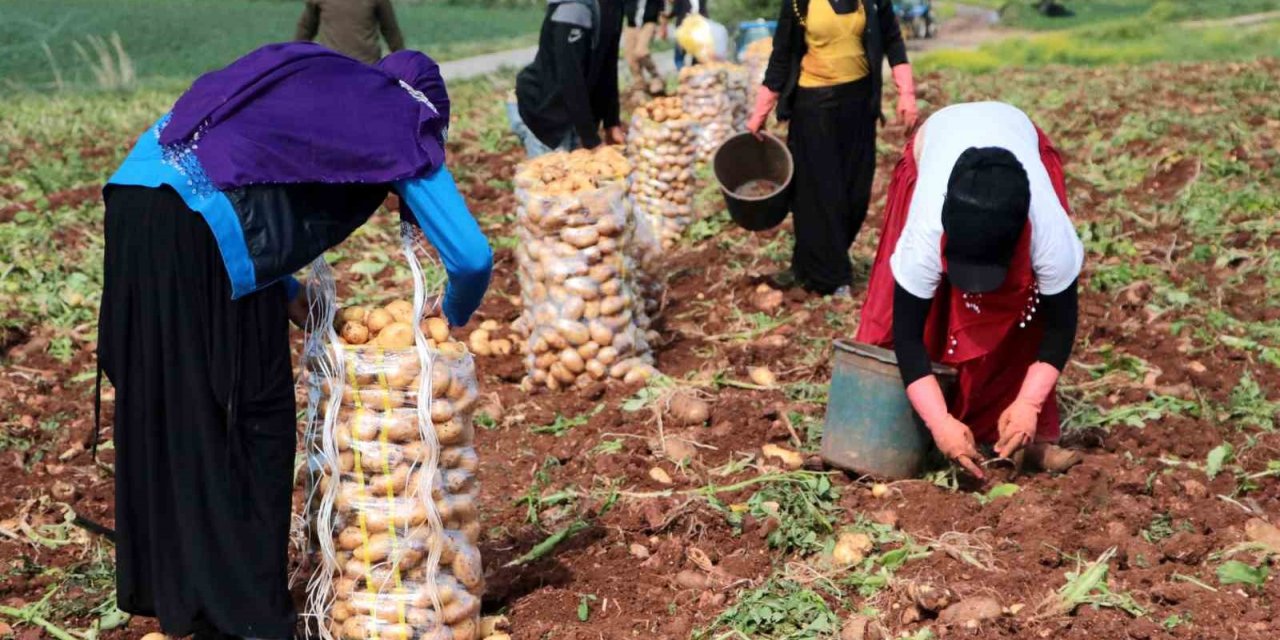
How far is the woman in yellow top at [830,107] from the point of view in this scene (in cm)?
543

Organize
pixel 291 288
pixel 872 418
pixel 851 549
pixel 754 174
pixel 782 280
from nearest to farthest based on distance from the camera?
pixel 291 288 → pixel 851 549 → pixel 872 418 → pixel 782 280 → pixel 754 174

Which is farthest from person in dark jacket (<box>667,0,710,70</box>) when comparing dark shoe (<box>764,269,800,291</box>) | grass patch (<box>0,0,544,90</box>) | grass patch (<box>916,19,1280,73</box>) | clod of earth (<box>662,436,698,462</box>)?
grass patch (<box>0,0,544,90</box>)

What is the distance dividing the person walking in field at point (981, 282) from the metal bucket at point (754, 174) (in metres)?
1.82

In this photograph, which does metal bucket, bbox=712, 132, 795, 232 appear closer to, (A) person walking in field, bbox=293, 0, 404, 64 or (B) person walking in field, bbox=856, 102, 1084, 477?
(B) person walking in field, bbox=856, 102, 1084, 477

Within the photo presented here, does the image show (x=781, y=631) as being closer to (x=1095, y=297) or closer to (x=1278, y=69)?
(x=1095, y=297)

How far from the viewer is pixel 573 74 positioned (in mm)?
5328

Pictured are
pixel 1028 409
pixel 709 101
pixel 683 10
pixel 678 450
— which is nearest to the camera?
pixel 1028 409

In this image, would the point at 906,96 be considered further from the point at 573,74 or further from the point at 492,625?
the point at 492,625

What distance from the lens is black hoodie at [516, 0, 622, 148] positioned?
530cm

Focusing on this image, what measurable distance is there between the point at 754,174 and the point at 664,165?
1.06 metres

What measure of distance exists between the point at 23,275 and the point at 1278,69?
10.1 m

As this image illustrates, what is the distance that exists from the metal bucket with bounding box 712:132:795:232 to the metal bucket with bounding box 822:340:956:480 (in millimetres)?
2046

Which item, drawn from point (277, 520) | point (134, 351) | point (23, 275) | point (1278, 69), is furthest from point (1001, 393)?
point (1278, 69)

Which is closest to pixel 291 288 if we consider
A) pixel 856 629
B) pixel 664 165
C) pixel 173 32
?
pixel 856 629
